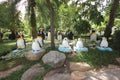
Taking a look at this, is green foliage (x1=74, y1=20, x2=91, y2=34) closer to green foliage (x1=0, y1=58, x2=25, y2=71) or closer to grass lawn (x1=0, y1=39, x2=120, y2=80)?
grass lawn (x1=0, y1=39, x2=120, y2=80)

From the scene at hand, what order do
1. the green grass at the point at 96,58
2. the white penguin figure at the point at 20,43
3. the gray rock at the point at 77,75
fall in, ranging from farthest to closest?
the white penguin figure at the point at 20,43 → the green grass at the point at 96,58 → the gray rock at the point at 77,75

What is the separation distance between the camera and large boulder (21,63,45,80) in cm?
938

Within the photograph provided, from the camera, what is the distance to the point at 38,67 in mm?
9836

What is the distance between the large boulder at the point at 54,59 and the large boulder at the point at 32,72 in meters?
Answer: 0.42

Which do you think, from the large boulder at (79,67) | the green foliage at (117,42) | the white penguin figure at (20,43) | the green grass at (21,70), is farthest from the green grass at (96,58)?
the white penguin figure at (20,43)

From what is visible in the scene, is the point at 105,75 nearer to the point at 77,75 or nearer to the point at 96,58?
the point at 77,75

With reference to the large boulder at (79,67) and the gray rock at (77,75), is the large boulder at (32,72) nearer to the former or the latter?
the large boulder at (79,67)

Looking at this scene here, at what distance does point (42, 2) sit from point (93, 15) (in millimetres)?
4809

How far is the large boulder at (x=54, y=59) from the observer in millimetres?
9742

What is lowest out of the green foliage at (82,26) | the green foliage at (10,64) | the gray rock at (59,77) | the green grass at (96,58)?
the gray rock at (59,77)

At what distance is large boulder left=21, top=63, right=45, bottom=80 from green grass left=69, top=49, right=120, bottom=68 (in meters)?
1.50

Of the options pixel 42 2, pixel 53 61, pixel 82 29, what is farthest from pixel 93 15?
pixel 53 61

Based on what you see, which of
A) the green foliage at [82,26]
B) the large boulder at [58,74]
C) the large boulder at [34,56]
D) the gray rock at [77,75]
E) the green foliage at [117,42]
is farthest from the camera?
the green foliage at [82,26]

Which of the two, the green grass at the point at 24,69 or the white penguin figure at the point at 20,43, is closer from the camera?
the green grass at the point at 24,69
